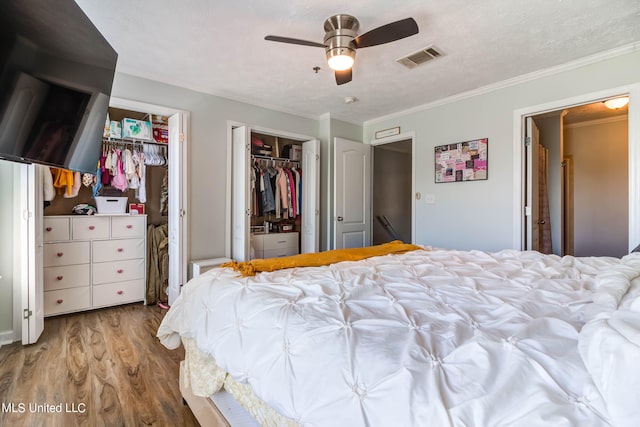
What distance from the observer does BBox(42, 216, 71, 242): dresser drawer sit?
9.62 ft

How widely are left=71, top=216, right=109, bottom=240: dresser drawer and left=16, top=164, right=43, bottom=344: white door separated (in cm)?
67

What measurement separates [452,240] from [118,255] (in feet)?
12.2

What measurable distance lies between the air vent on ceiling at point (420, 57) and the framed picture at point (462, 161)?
116cm

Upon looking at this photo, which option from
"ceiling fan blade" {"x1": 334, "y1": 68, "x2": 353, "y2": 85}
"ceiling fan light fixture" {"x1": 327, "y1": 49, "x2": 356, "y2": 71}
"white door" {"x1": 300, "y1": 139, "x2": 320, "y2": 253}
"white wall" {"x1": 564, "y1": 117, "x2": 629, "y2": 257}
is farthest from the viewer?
"white wall" {"x1": 564, "y1": 117, "x2": 629, "y2": 257}

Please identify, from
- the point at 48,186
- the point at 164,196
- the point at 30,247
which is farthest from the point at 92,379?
the point at 164,196

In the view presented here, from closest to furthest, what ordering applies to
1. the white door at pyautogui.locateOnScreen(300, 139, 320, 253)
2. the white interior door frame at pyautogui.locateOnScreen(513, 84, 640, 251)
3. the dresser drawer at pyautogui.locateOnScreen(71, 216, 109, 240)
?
the white interior door frame at pyautogui.locateOnScreen(513, 84, 640, 251), the dresser drawer at pyautogui.locateOnScreen(71, 216, 109, 240), the white door at pyautogui.locateOnScreen(300, 139, 320, 253)

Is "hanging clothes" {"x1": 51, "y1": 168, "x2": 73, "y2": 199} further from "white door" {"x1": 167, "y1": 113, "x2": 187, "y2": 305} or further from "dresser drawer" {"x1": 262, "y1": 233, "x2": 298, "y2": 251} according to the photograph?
"dresser drawer" {"x1": 262, "y1": 233, "x2": 298, "y2": 251}

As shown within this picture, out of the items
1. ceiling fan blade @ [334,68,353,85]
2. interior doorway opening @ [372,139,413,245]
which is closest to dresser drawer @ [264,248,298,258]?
interior doorway opening @ [372,139,413,245]

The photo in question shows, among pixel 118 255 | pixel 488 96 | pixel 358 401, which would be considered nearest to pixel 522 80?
pixel 488 96

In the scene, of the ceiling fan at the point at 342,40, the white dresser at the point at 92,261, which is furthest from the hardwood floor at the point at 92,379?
the ceiling fan at the point at 342,40

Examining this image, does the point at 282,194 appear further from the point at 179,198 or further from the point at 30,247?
the point at 30,247

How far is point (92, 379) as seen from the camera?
1.92m

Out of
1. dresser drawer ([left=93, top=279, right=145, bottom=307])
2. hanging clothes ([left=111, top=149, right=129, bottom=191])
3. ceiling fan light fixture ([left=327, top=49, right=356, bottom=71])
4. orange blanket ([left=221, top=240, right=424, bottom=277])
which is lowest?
dresser drawer ([left=93, top=279, right=145, bottom=307])

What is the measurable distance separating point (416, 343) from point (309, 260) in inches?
45.4
